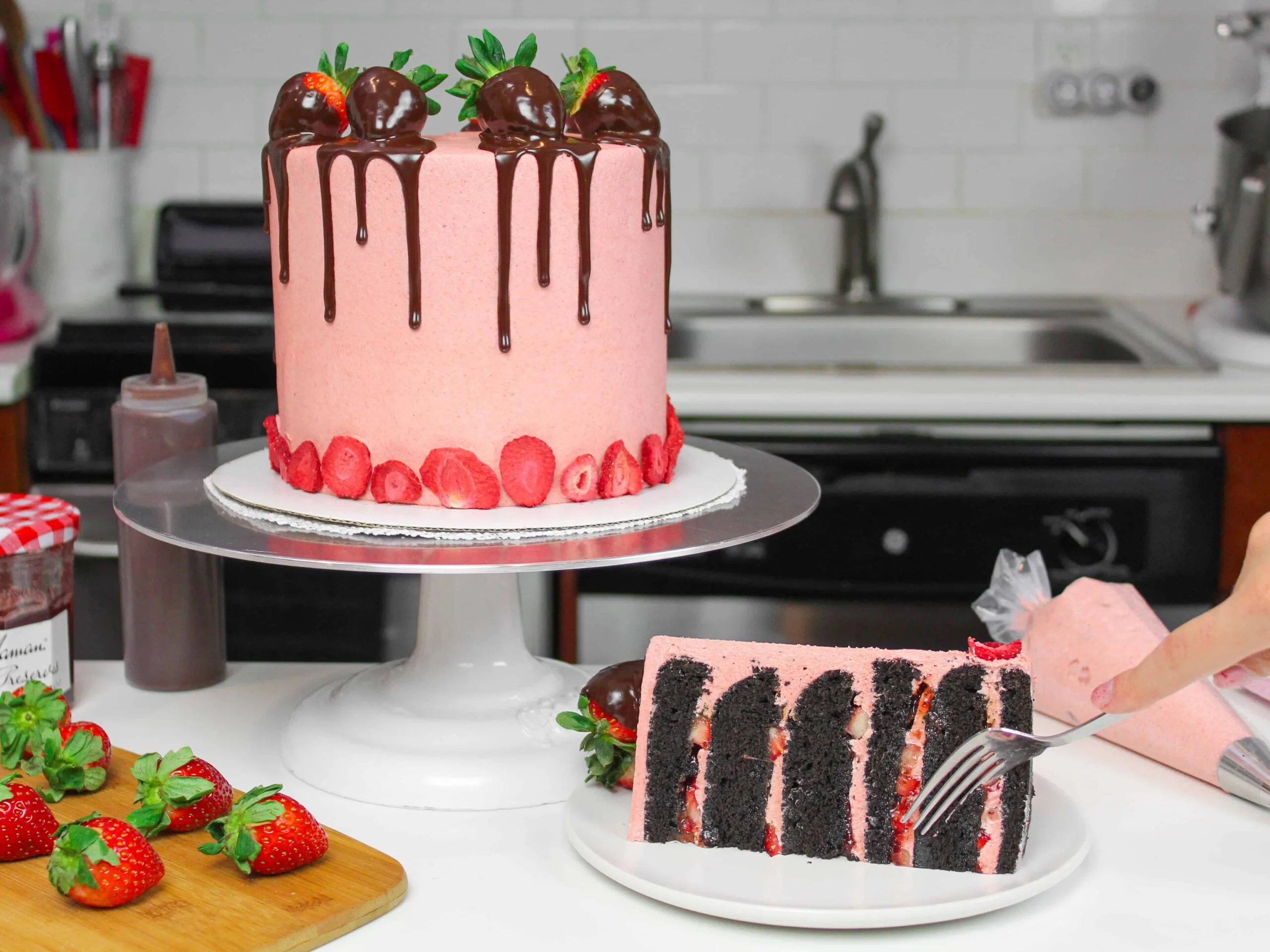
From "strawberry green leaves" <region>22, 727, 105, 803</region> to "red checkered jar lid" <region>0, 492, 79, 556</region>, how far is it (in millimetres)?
181

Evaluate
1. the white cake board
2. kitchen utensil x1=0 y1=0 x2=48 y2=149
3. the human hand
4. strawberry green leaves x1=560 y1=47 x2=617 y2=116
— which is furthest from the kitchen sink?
the human hand

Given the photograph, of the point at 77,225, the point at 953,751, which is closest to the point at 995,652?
the point at 953,751

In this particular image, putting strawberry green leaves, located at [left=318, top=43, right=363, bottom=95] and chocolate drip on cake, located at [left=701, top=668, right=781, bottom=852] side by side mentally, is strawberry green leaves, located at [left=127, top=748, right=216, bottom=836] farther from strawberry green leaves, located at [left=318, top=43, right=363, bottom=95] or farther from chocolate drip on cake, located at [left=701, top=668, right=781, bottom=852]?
strawberry green leaves, located at [left=318, top=43, right=363, bottom=95]

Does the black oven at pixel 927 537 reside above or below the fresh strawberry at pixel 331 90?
below

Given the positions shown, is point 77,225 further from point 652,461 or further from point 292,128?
point 652,461

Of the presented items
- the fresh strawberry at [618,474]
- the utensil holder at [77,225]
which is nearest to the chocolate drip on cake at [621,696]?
the fresh strawberry at [618,474]

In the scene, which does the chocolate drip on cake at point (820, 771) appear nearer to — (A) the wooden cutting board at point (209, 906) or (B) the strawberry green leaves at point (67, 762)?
(A) the wooden cutting board at point (209, 906)

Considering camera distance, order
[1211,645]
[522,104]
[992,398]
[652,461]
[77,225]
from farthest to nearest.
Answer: [77,225] → [992,398] → [652,461] → [522,104] → [1211,645]

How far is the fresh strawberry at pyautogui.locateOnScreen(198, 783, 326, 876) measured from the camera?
88 cm

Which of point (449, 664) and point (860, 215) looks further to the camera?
point (860, 215)

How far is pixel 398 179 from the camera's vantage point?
114cm

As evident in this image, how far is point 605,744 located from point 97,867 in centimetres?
33

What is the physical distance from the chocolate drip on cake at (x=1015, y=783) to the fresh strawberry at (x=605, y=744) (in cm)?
24

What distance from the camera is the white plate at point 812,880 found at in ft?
2.83
